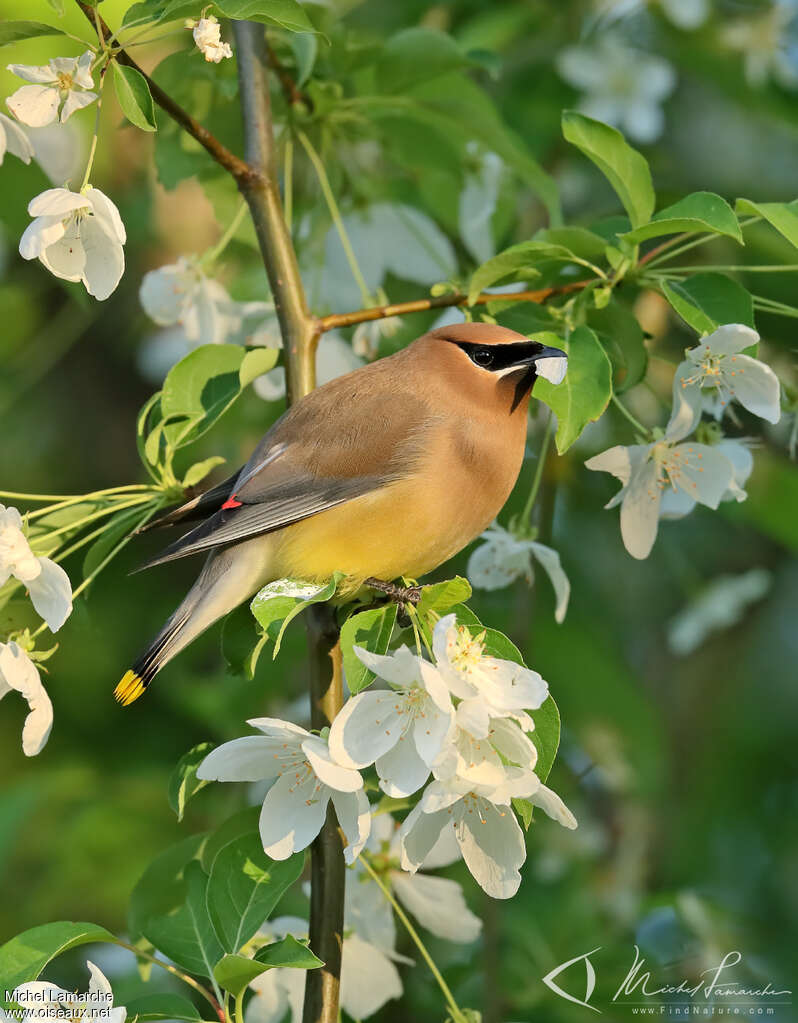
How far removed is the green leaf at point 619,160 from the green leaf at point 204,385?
690 millimetres

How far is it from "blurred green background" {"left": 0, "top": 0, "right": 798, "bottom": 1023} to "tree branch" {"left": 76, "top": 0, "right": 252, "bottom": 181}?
492 millimetres

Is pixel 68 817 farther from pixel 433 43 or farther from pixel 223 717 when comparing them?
pixel 433 43

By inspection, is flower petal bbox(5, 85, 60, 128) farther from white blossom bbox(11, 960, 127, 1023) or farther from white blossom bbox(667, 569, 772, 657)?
white blossom bbox(667, 569, 772, 657)

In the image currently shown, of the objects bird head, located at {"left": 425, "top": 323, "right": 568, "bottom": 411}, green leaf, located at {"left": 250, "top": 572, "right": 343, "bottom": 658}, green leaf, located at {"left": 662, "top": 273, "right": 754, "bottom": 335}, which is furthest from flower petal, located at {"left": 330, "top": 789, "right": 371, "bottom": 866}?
green leaf, located at {"left": 662, "top": 273, "right": 754, "bottom": 335}

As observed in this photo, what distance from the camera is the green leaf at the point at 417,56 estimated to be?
292cm

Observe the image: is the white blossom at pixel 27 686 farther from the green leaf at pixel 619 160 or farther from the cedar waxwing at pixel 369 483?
the green leaf at pixel 619 160

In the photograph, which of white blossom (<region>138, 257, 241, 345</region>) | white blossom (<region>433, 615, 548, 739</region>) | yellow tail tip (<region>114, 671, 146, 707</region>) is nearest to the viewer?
white blossom (<region>433, 615, 548, 739</region>)

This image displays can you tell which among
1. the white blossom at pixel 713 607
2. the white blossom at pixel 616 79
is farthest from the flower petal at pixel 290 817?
the white blossom at pixel 616 79

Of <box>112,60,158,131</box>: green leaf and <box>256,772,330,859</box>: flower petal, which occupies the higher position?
<box>112,60,158,131</box>: green leaf

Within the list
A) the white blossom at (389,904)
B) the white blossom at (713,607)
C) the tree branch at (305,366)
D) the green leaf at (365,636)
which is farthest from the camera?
the white blossom at (713,607)

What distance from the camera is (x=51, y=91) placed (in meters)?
2.10

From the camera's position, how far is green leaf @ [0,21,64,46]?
2.12 meters

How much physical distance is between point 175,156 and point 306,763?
1.49m

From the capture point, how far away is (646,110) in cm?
443
